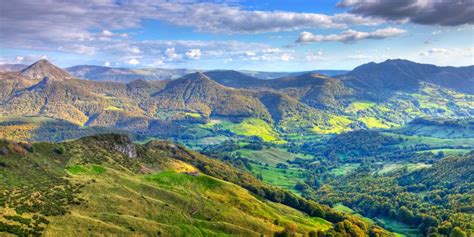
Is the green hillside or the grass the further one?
the grass

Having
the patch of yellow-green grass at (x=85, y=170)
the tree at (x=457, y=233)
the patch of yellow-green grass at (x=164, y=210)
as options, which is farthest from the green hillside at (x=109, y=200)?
the tree at (x=457, y=233)

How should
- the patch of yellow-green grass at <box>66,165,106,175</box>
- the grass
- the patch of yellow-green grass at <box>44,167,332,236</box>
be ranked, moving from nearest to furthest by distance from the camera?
the patch of yellow-green grass at <box>44,167,332,236</box> < the grass < the patch of yellow-green grass at <box>66,165,106,175</box>

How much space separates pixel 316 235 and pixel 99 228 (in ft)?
298

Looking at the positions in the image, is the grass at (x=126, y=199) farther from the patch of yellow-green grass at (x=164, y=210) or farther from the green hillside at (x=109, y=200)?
the green hillside at (x=109, y=200)

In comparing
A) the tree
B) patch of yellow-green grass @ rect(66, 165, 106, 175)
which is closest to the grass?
patch of yellow-green grass @ rect(66, 165, 106, 175)

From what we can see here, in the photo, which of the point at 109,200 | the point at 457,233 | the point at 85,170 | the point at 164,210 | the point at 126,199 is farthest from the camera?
the point at 457,233

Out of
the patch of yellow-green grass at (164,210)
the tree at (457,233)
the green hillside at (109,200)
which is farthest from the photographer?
the tree at (457,233)

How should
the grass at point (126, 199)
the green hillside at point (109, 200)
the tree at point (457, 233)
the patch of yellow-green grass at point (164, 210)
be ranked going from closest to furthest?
the green hillside at point (109, 200) → the patch of yellow-green grass at point (164, 210) → the grass at point (126, 199) → the tree at point (457, 233)

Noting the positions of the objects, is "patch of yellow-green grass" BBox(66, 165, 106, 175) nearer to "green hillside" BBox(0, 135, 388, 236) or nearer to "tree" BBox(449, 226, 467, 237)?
"green hillside" BBox(0, 135, 388, 236)

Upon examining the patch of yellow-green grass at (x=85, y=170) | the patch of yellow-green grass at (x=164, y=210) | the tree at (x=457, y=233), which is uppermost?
the patch of yellow-green grass at (x=85, y=170)

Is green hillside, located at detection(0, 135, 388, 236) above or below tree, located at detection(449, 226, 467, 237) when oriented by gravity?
above

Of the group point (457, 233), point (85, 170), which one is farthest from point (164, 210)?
point (457, 233)

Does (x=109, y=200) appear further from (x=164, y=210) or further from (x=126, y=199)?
(x=164, y=210)

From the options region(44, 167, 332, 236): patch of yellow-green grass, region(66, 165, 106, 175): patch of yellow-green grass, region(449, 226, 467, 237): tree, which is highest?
region(66, 165, 106, 175): patch of yellow-green grass
